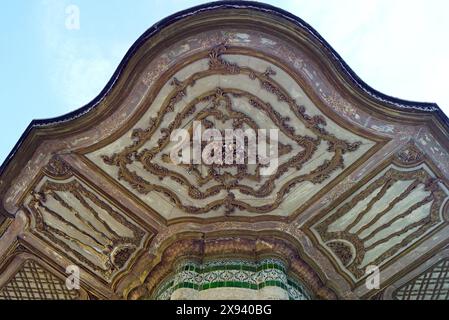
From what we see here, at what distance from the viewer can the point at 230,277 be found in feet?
18.9

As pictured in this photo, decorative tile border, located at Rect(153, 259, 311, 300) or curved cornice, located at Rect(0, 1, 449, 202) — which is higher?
curved cornice, located at Rect(0, 1, 449, 202)

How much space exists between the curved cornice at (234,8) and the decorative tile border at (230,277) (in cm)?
194

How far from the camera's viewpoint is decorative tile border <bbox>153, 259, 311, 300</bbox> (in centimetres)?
568

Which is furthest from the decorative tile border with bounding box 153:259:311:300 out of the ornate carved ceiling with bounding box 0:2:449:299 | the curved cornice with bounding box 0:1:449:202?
the curved cornice with bounding box 0:1:449:202

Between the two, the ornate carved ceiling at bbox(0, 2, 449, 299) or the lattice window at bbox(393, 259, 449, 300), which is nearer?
the ornate carved ceiling at bbox(0, 2, 449, 299)

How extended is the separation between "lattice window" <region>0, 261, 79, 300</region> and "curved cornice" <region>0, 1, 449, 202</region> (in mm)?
1628

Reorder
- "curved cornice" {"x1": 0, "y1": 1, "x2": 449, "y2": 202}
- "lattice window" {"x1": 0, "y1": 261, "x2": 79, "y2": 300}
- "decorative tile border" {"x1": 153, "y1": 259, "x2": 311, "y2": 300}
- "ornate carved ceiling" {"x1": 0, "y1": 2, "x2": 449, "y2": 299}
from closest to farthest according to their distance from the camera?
"curved cornice" {"x1": 0, "y1": 1, "x2": 449, "y2": 202}, "ornate carved ceiling" {"x1": 0, "y1": 2, "x2": 449, "y2": 299}, "decorative tile border" {"x1": 153, "y1": 259, "x2": 311, "y2": 300}, "lattice window" {"x1": 0, "y1": 261, "x2": 79, "y2": 300}

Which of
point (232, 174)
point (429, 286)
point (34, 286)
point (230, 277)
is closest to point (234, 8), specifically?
point (232, 174)

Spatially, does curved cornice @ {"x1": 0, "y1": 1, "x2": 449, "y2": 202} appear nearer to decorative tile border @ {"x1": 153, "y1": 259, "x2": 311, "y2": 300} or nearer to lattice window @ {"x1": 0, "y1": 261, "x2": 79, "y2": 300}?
lattice window @ {"x1": 0, "y1": 261, "x2": 79, "y2": 300}

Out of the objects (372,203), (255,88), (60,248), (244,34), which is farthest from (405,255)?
(60,248)

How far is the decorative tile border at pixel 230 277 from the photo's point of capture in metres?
5.68

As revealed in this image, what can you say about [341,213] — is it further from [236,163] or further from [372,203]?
[236,163]

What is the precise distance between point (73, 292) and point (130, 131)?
240cm

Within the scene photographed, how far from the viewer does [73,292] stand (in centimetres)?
676
